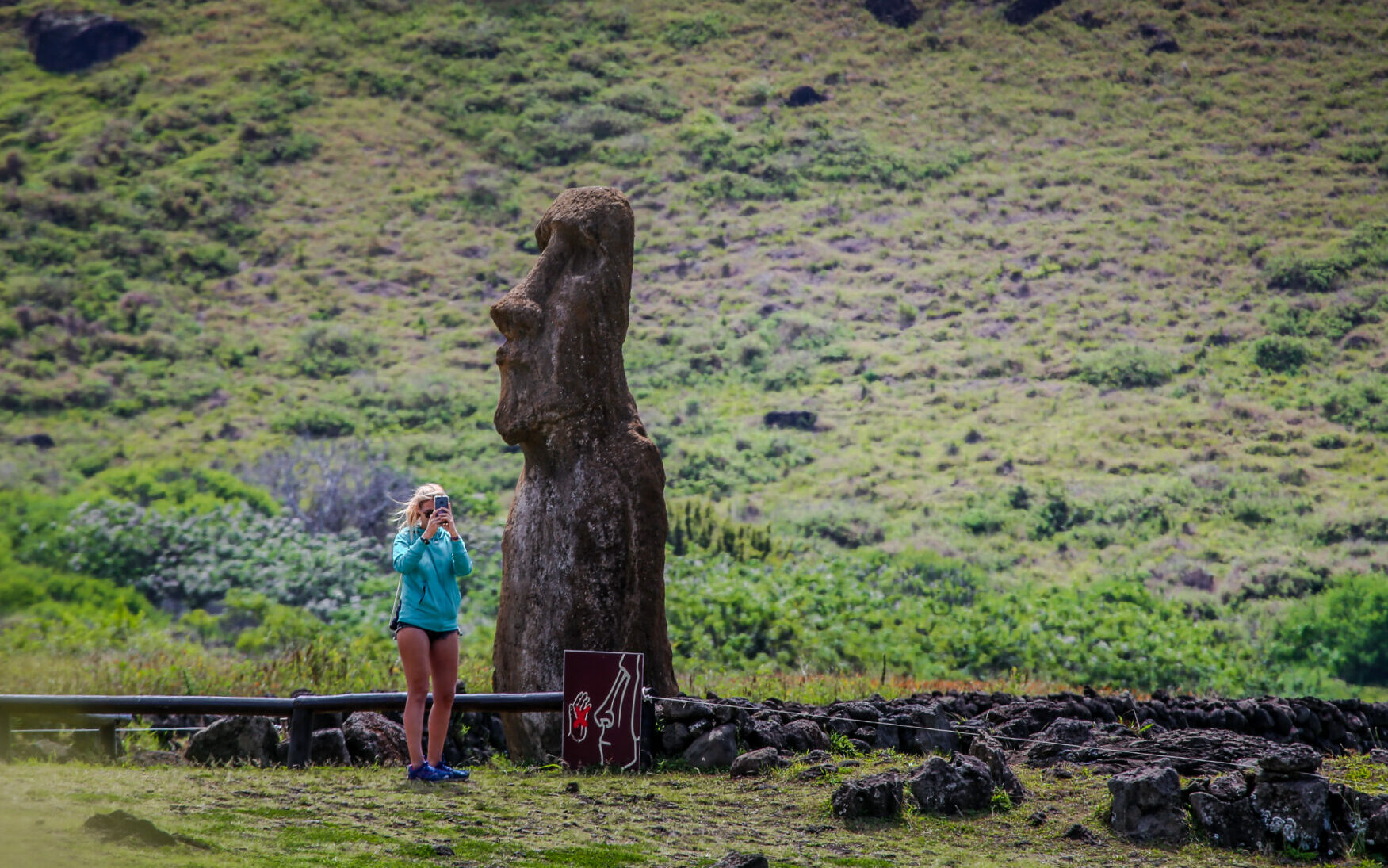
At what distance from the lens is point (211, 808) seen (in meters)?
→ 5.96

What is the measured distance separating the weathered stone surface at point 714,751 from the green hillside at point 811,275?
1162 centimetres

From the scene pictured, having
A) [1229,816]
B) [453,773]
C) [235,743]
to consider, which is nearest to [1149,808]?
[1229,816]

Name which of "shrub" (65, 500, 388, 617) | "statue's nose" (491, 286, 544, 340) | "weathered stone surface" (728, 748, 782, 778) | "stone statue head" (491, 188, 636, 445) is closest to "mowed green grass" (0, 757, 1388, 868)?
"weathered stone surface" (728, 748, 782, 778)

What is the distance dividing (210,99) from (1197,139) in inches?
1832

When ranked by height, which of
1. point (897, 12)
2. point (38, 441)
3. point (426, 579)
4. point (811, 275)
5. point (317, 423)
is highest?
point (897, 12)

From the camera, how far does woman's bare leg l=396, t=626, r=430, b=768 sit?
7090 millimetres

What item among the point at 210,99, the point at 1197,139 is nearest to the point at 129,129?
the point at 210,99

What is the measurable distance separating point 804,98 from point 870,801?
60.7m

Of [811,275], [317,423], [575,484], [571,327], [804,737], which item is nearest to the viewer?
[804,737]

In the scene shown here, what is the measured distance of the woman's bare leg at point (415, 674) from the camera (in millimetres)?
7090

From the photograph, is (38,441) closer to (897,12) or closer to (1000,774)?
(1000,774)

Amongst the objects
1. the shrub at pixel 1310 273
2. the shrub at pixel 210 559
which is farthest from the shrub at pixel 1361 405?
the shrub at pixel 210 559

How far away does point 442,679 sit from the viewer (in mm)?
7203

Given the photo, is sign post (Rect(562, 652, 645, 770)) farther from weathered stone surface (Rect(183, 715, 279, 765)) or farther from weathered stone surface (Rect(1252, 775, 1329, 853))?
weathered stone surface (Rect(1252, 775, 1329, 853))
